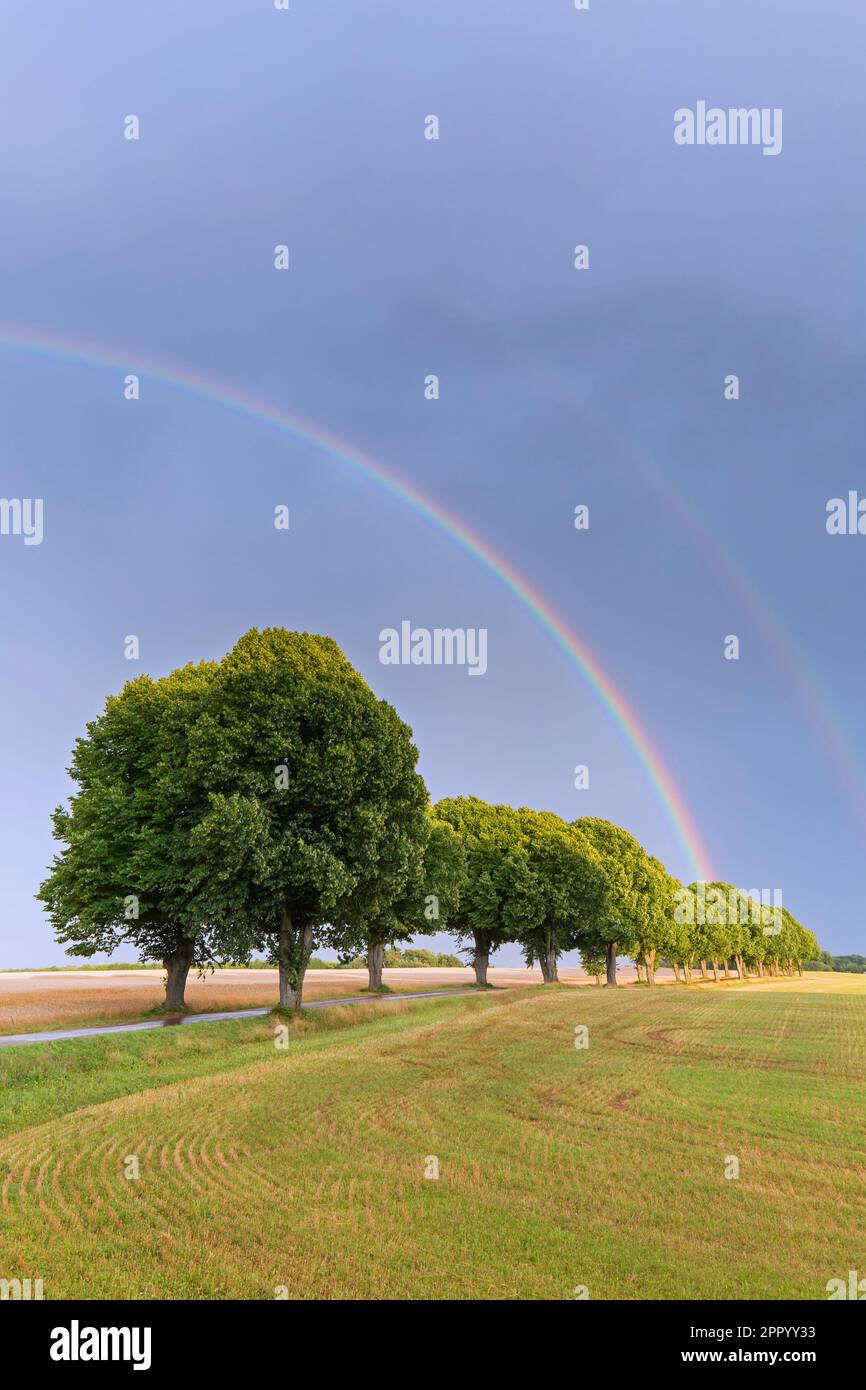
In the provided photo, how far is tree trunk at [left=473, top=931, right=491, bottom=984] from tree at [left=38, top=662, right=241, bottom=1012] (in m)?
39.3

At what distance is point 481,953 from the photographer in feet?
269

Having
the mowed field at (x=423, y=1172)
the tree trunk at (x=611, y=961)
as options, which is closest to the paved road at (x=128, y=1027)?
the mowed field at (x=423, y=1172)

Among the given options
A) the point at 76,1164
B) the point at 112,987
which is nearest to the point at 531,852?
the point at 112,987

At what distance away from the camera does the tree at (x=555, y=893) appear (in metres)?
78.5

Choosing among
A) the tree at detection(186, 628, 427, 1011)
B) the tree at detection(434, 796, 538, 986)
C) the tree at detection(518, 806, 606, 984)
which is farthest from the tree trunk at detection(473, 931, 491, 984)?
the tree at detection(186, 628, 427, 1011)

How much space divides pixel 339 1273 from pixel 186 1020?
3545cm

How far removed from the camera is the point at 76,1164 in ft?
52.7

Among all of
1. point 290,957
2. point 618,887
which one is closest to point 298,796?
point 290,957

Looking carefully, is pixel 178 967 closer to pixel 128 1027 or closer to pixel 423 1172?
pixel 128 1027

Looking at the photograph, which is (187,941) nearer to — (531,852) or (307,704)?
(307,704)

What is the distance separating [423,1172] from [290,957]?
2902 cm

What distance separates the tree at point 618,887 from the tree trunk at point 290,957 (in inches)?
1791

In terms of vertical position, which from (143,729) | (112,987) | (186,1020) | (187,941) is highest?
(143,729)

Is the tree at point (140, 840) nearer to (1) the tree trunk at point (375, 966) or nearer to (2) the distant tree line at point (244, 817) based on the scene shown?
(2) the distant tree line at point (244, 817)
